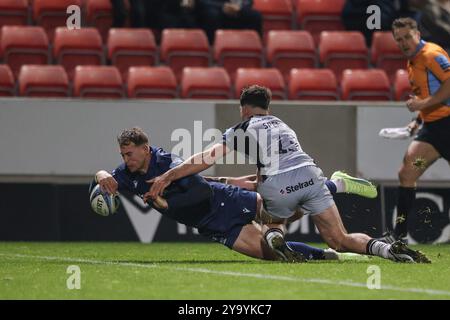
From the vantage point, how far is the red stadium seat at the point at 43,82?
13039 millimetres

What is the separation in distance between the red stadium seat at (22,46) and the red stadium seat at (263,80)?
2.50m

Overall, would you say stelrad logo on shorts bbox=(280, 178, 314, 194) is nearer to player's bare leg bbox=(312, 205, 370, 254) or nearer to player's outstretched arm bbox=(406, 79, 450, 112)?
player's bare leg bbox=(312, 205, 370, 254)

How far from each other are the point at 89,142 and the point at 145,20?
3.01 meters

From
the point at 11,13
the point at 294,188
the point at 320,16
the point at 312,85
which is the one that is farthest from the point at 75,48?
the point at 294,188

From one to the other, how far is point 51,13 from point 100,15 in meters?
0.64

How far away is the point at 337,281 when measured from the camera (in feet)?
24.1

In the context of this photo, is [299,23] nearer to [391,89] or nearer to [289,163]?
[391,89]

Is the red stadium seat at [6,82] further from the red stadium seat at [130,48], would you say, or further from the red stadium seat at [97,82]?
the red stadium seat at [130,48]

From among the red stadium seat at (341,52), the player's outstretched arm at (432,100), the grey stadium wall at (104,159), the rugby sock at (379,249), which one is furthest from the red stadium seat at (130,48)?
the rugby sock at (379,249)

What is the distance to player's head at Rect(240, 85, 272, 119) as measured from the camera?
28.5 feet

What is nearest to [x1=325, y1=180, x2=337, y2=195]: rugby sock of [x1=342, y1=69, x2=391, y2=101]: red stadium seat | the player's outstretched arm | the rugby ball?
the player's outstretched arm

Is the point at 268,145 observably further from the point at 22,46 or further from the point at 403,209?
the point at 22,46

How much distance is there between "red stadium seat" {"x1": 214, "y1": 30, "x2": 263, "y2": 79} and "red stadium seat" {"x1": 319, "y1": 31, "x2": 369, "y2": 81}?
862 millimetres
